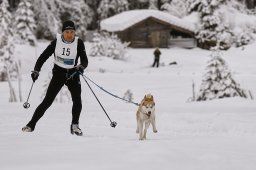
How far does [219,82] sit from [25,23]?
2837 centimetres

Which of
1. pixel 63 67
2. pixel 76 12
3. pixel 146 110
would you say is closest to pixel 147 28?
pixel 76 12

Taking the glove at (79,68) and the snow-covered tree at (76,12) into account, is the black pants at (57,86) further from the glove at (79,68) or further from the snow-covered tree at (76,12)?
the snow-covered tree at (76,12)

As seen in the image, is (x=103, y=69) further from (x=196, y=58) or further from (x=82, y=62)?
(x=82, y=62)

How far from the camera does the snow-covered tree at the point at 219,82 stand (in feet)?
54.4

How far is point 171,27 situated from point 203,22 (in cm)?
486

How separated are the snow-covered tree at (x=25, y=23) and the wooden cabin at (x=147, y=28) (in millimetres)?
8531

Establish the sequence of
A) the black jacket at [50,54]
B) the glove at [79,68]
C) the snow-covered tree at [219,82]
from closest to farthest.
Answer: the glove at [79,68]
the black jacket at [50,54]
the snow-covered tree at [219,82]

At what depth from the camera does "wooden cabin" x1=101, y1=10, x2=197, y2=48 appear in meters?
47.4

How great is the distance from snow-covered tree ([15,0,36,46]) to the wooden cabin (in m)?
8.53

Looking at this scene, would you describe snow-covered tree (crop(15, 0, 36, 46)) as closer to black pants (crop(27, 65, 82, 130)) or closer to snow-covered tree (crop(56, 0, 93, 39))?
snow-covered tree (crop(56, 0, 93, 39))

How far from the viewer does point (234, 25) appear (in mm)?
44312

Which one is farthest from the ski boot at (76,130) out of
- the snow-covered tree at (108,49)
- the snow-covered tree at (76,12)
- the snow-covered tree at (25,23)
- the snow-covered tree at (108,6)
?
the snow-covered tree at (108,6)

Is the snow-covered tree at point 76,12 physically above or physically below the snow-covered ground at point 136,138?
above

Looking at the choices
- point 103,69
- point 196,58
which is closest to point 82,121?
point 103,69
